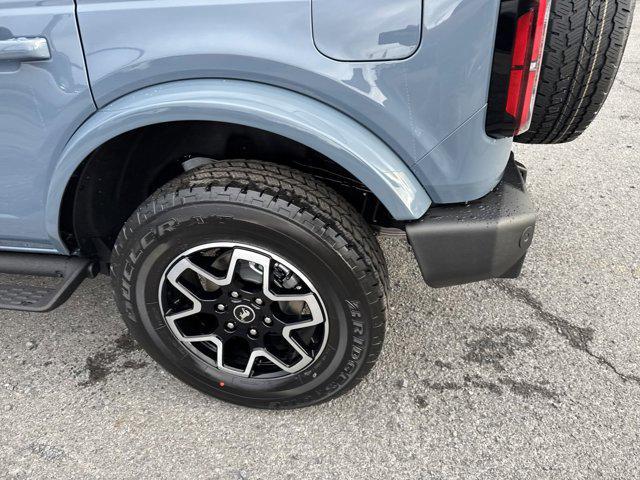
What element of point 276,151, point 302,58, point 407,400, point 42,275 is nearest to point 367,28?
point 302,58

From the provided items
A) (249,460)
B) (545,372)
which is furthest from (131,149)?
(545,372)

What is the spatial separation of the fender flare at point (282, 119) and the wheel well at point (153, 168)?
18 cm

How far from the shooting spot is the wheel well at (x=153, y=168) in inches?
72.7

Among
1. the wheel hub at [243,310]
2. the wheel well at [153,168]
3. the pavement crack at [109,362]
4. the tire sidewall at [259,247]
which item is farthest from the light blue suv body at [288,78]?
the pavement crack at [109,362]

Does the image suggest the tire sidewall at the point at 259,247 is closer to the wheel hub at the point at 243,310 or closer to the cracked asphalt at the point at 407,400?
the wheel hub at the point at 243,310

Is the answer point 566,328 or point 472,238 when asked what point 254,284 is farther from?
point 566,328

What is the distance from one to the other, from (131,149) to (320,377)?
1069mm

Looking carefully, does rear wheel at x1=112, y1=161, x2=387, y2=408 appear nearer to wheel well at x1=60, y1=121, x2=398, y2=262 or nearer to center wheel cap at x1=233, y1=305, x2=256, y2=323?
center wheel cap at x1=233, y1=305, x2=256, y2=323

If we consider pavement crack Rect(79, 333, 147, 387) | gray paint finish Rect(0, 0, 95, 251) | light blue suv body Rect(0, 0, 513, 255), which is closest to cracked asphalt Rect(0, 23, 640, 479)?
pavement crack Rect(79, 333, 147, 387)

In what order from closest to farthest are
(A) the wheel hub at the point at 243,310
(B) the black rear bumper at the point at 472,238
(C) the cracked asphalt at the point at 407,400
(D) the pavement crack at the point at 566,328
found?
(B) the black rear bumper at the point at 472,238 → (A) the wheel hub at the point at 243,310 → (C) the cracked asphalt at the point at 407,400 → (D) the pavement crack at the point at 566,328

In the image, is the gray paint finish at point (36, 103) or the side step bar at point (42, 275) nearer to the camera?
the gray paint finish at point (36, 103)

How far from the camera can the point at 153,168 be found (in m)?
2.04

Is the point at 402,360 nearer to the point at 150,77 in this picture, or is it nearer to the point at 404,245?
the point at 404,245

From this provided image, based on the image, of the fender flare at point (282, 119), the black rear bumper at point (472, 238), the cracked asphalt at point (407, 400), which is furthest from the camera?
the cracked asphalt at point (407, 400)
